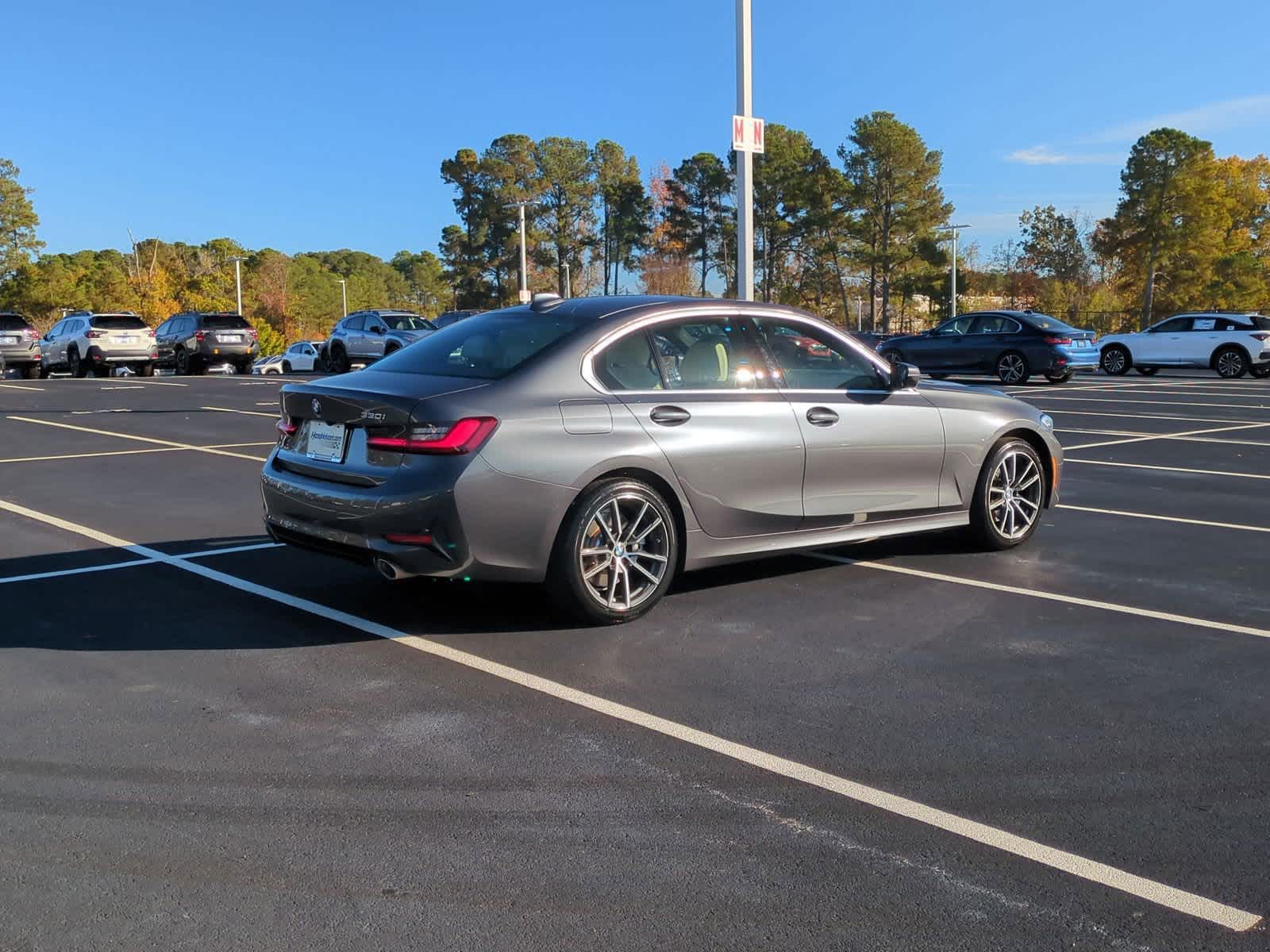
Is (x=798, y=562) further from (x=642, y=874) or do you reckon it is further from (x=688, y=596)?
(x=642, y=874)

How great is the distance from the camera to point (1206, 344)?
2920 cm

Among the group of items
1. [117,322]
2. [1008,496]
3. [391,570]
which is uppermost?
[117,322]

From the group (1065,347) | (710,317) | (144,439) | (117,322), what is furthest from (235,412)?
(1065,347)

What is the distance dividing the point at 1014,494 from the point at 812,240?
68.2 meters

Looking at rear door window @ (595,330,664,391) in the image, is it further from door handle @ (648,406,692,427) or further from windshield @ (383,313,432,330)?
windshield @ (383,313,432,330)

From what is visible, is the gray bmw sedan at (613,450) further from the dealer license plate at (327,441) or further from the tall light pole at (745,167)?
the tall light pole at (745,167)

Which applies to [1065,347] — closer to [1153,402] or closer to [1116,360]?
[1153,402]

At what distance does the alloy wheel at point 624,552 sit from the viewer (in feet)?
18.4

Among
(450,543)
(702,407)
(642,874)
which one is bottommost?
(642,874)

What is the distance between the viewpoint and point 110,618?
5855mm

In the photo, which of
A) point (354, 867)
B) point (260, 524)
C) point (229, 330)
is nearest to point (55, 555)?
point (260, 524)

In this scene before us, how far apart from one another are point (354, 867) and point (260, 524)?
553cm

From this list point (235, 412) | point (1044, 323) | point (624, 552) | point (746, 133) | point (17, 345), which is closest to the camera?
point (624, 552)

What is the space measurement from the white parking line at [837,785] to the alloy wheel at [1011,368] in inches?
835
